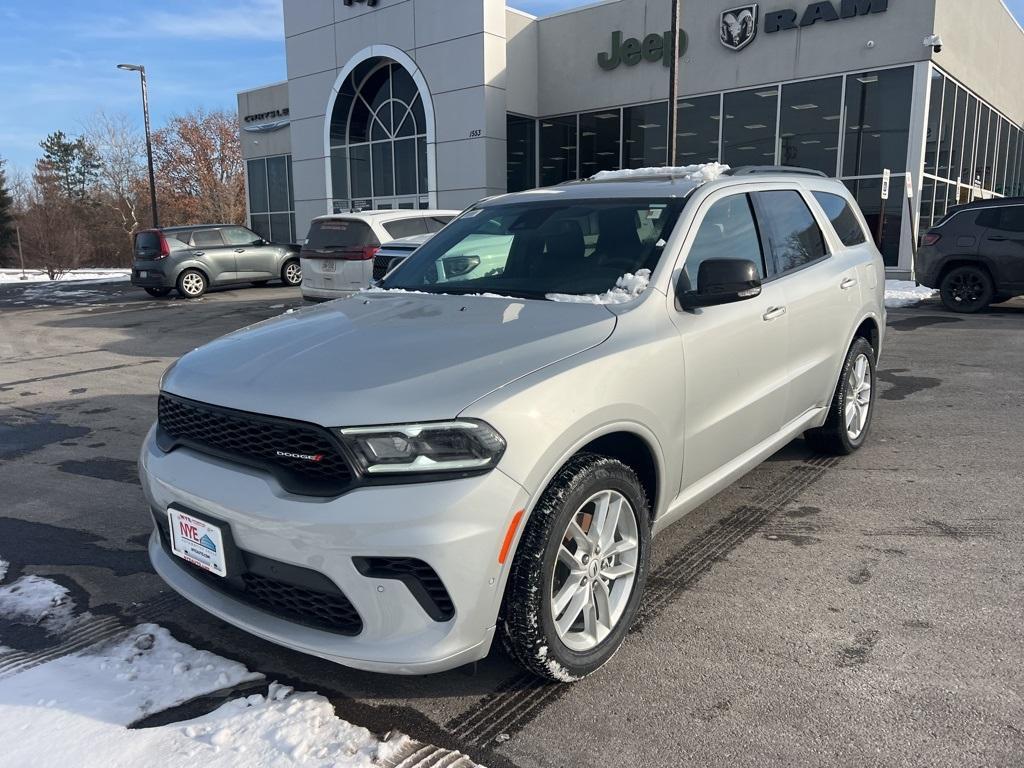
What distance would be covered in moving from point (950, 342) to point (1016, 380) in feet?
7.70

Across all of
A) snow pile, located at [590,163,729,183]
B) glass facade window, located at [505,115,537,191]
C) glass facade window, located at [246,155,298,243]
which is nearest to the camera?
snow pile, located at [590,163,729,183]

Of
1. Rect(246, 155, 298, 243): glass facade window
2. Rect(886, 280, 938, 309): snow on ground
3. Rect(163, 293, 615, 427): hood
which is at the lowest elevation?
Rect(886, 280, 938, 309): snow on ground

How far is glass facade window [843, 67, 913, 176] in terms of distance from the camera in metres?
17.2

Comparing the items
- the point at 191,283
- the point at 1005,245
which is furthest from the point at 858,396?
the point at 191,283

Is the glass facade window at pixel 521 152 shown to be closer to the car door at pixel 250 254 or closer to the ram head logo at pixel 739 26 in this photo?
the ram head logo at pixel 739 26

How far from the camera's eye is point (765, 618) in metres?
3.11

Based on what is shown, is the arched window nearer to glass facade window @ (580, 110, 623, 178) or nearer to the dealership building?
the dealership building

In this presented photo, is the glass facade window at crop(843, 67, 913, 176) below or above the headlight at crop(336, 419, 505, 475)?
above

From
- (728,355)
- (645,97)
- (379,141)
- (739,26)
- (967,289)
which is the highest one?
(739,26)

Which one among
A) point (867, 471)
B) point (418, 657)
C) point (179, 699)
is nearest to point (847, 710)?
point (418, 657)

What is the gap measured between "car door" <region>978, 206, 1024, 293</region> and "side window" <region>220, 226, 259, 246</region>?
1516 cm

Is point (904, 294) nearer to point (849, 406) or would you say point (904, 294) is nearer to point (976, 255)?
point (976, 255)

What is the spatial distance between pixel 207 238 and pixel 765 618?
57.0 ft

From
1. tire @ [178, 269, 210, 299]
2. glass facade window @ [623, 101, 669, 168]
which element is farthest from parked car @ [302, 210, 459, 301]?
glass facade window @ [623, 101, 669, 168]
